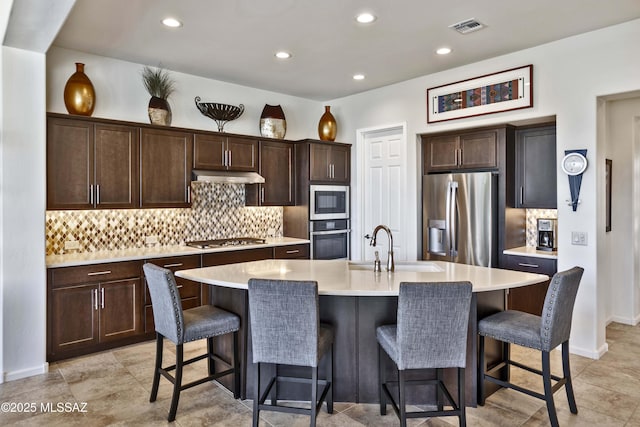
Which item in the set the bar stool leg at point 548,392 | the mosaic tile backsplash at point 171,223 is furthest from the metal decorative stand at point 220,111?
the bar stool leg at point 548,392

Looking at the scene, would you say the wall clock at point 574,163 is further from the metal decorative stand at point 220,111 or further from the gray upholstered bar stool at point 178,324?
the metal decorative stand at point 220,111

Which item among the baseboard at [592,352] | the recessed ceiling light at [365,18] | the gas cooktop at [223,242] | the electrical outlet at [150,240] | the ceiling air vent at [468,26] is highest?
the ceiling air vent at [468,26]

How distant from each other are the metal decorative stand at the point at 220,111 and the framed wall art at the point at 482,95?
228 centimetres

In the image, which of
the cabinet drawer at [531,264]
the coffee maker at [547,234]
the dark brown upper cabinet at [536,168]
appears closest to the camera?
the cabinet drawer at [531,264]

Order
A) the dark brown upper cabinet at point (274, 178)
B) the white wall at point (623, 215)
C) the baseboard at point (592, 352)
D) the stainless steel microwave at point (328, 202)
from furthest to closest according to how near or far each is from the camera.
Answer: the stainless steel microwave at point (328, 202)
the dark brown upper cabinet at point (274, 178)
the white wall at point (623, 215)
the baseboard at point (592, 352)

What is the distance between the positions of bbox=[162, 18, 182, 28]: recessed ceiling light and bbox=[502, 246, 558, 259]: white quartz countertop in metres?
3.78

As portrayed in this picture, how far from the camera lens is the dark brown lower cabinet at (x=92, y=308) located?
366cm

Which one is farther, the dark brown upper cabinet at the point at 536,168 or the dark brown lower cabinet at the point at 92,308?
the dark brown upper cabinet at the point at 536,168

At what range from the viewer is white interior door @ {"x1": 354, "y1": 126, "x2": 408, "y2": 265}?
5.43 m

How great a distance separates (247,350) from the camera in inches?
116

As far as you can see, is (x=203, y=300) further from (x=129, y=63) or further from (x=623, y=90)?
(x=623, y=90)

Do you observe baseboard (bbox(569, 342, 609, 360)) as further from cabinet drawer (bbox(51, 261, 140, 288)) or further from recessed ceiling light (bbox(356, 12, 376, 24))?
cabinet drawer (bbox(51, 261, 140, 288))

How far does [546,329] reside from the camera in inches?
98.8

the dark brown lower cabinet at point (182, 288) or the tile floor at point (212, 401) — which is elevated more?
the dark brown lower cabinet at point (182, 288)
